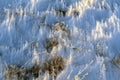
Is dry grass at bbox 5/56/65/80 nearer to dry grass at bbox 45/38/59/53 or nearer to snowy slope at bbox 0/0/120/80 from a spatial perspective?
snowy slope at bbox 0/0/120/80

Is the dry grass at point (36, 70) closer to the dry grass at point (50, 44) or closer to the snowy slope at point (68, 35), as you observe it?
the snowy slope at point (68, 35)

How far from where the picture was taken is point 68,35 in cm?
490

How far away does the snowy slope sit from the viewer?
4.41m

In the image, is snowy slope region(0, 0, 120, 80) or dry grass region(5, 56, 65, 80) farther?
snowy slope region(0, 0, 120, 80)

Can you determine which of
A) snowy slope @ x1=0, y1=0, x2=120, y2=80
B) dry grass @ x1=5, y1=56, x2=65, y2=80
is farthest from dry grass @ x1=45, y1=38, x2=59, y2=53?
dry grass @ x1=5, y1=56, x2=65, y2=80

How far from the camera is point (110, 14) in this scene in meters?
5.33

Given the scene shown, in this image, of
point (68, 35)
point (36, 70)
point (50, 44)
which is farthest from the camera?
point (68, 35)

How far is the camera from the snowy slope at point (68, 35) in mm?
4406

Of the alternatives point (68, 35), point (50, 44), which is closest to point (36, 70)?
point (50, 44)

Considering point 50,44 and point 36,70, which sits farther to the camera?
point 50,44

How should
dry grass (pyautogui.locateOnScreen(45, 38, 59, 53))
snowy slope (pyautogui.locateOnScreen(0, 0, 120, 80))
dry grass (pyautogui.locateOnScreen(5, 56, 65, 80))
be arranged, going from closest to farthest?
dry grass (pyautogui.locateOnScreen(5, 56, 65, 80)) < snowy slope (pyautogui.locateOnScreen(0, 0, 120, 80)) < dry grass (pyautogui.locateOnScreen(45, 38, 59, 53))

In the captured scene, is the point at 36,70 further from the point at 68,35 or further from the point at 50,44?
the point at 68,35

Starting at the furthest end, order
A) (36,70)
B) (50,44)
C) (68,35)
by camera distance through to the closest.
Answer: (68,35), (50,44), (36,70)

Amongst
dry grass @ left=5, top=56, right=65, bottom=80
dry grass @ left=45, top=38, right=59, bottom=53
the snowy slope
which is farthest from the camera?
dry grass @ left=45, top=38, right=59, bottom=53
